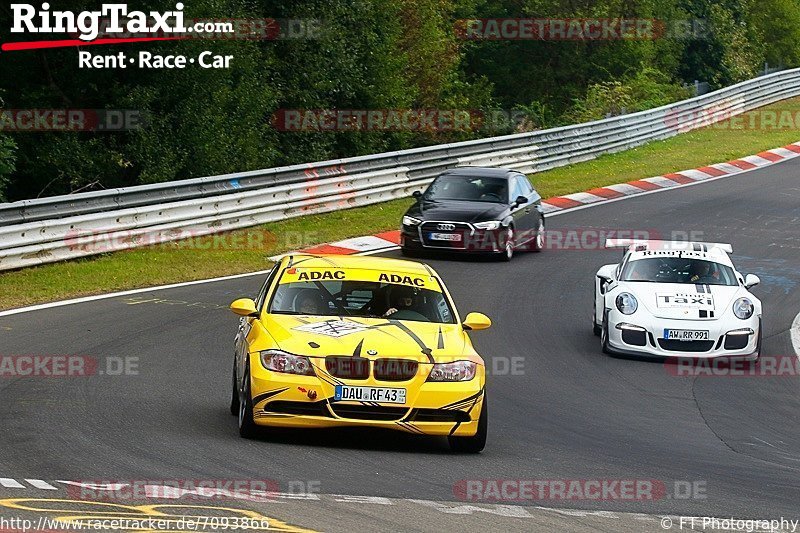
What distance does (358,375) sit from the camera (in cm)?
1005

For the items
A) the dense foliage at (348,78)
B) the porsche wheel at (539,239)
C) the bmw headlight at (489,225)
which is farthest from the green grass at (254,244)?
the dense foliage at (348,78)

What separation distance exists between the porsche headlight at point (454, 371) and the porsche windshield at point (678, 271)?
7162 millimetres

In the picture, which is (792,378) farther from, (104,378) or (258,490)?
(258,490)

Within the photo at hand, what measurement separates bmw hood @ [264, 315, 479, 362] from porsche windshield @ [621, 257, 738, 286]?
6673 mm

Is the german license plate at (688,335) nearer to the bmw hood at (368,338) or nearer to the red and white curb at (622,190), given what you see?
the bmw hood at (368,338)

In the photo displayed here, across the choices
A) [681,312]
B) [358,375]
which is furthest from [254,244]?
[358,375]

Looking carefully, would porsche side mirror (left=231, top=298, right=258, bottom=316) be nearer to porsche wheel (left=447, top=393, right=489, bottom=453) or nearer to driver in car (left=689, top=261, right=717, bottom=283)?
porsche wheel (left=447, top=393, right=489, bottom=453)

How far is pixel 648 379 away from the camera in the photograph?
14.9 meters

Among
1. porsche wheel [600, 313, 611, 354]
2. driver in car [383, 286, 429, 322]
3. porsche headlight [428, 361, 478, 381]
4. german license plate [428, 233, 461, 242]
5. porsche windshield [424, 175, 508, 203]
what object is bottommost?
porsche wheel [600, 313, 611, 354]

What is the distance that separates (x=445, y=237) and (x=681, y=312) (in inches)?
272

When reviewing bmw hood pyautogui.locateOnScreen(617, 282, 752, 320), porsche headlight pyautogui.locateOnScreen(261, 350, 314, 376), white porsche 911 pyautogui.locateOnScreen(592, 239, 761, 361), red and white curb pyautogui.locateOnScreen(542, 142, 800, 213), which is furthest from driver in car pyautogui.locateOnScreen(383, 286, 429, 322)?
red and white curb pyautogui.locateOnScreen(542, 142, 800, 213)

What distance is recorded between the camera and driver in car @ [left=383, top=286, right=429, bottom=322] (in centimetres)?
1112

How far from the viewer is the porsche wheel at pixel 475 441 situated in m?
10.3

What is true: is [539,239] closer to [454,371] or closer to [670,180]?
[670,180]
